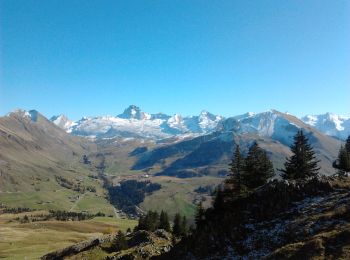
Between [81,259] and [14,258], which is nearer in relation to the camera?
[81,259]

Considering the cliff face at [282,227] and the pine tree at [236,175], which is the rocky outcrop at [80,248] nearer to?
the pine tree at [236,175]

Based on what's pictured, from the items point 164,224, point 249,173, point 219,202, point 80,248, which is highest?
point 249,173

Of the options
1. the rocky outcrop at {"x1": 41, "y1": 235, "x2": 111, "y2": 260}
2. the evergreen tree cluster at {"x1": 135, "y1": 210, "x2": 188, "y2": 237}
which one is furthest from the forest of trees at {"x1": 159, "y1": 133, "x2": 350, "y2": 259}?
the evergreen tree cluster at {"x1": 135, "y1": 210, "x2": 188, "y2": 237}

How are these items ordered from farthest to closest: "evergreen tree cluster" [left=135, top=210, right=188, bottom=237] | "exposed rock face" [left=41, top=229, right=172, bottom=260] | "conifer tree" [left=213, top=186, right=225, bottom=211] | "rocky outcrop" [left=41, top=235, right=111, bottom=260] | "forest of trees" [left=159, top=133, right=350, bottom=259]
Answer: "evergreen tree cluster" [left=135, top=210, right=188, bottom=237] < "rocky outcrop" [left=41, top=235, right=111, bottom=260] < "exposed rock face" [left=41, top=229, right=172, bottom=260] < "conifer tree" [left=213, top=186, right=225, bottom=211] < "forest of trees" [left=159, top=133, right=350, bottom=259]

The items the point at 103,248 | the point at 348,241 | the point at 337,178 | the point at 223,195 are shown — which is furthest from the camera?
the point at 103,248

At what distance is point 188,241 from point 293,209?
1766 centimetres

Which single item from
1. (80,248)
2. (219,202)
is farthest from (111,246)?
(219,202)

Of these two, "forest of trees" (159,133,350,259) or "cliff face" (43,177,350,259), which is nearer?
"cliff face" (43,177,350,259)

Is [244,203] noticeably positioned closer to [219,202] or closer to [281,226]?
[219,202]

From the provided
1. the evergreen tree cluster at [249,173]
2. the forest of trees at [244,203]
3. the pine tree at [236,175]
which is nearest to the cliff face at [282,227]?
the forest of trees at [244,203]

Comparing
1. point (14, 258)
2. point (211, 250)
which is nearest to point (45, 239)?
point (14, 258)

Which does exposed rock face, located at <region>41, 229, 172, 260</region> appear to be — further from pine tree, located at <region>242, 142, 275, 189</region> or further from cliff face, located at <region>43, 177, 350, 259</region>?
pine tree, located at <region>242, 142, 275, 189</region>

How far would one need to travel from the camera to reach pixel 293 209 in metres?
57.0

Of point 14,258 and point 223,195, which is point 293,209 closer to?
point 223,195
